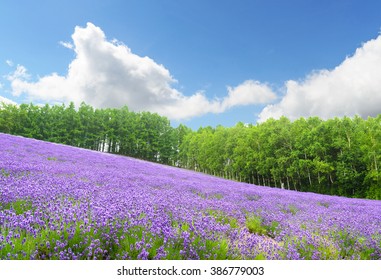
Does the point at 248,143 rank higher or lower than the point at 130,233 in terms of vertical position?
higher

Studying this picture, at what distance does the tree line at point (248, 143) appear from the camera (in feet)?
112

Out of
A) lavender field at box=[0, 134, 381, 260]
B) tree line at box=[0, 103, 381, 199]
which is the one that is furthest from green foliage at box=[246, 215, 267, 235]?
tree line at box=[0, 103, 381, 199]

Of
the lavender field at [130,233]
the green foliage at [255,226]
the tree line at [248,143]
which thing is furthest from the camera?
the tree line at [248,143]

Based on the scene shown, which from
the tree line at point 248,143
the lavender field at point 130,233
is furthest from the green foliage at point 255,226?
the tree line at point 248,143

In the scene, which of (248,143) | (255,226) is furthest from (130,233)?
(248,143)

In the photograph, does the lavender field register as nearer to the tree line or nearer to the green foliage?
the green foliage

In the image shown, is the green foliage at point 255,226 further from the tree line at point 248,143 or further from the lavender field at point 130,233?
the tree line at point 248,143

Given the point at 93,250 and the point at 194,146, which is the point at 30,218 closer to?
the point at 93,250

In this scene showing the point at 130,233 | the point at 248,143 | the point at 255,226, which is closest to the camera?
the point at 130,233

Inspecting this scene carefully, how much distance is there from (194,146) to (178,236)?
61742 mm

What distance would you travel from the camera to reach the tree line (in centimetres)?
3419

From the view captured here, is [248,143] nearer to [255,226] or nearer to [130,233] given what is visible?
[255,226]

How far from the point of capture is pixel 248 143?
46.3 metres
